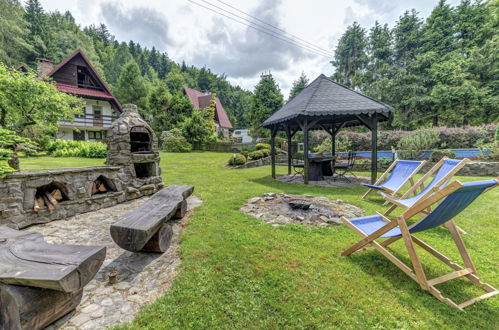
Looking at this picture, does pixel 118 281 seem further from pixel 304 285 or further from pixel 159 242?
pixel 304 285

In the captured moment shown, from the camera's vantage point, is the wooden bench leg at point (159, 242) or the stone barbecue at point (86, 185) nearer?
the wooden bench leg at point (159, 242)

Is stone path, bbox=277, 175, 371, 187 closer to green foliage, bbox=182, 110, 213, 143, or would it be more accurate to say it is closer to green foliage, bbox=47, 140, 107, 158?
green foliage, bbox=47, 140, 107, 158

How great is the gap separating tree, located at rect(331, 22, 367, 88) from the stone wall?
96.9 feet

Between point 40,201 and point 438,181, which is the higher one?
point 438,181

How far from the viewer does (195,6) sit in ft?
34.0

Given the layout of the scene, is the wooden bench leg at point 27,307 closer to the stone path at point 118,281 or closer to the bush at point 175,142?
the stone path at point 118,281

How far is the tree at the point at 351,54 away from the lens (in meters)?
27.4

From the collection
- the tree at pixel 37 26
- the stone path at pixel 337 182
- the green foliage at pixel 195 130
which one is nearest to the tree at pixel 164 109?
the green foliage at pixel 195 130

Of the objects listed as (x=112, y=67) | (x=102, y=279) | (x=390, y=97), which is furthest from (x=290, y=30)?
(x=112, y=67)

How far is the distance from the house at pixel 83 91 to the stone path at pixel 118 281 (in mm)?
18879

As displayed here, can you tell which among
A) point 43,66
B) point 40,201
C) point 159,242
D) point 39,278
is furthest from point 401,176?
point 43,66

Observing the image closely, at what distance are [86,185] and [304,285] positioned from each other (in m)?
5.20

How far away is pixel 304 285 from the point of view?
2258mm

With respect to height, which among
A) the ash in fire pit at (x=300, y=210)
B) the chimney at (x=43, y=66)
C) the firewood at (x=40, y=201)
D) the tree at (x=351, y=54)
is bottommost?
the ash in fire pit at (x=300, y=210)
